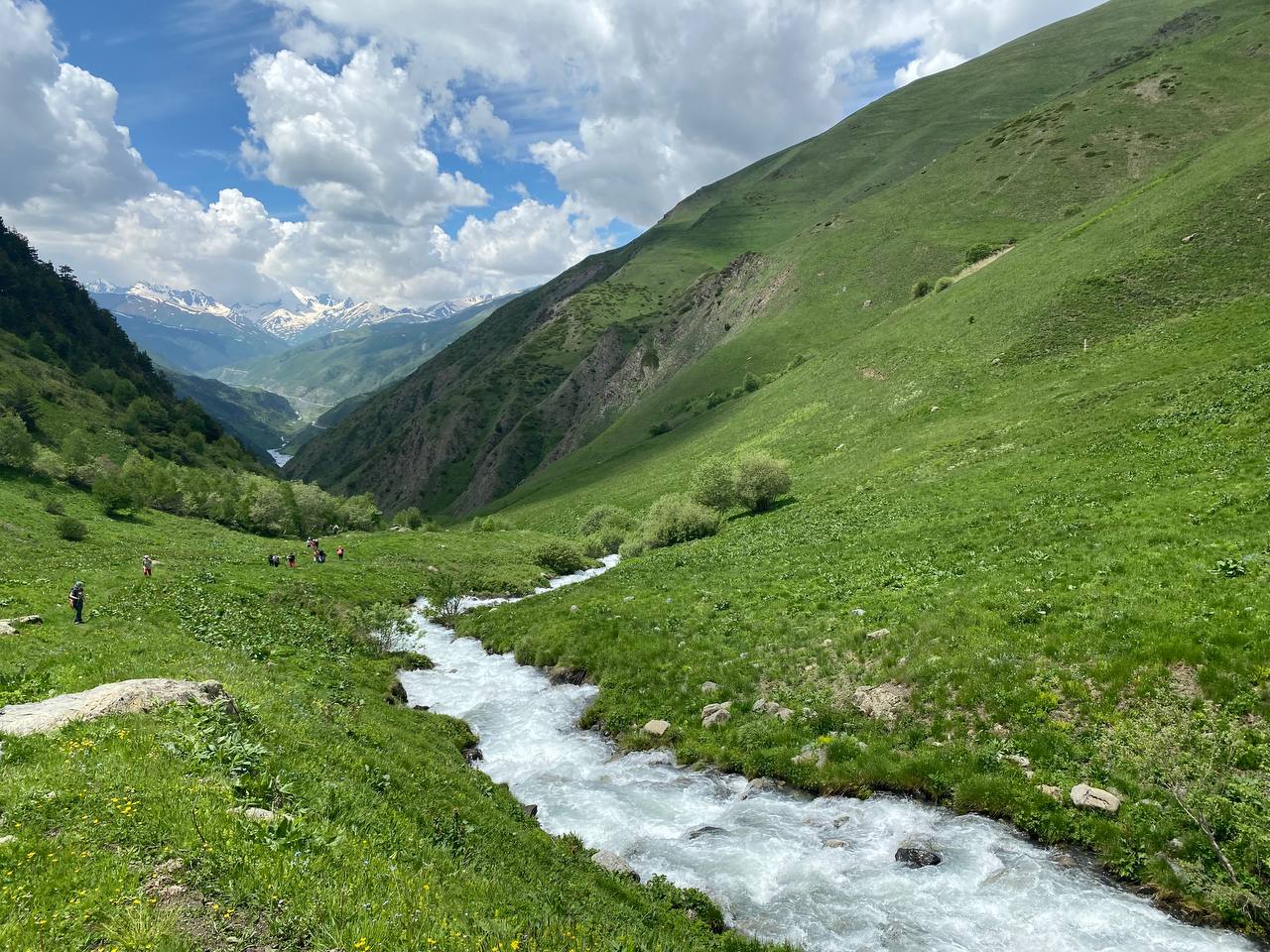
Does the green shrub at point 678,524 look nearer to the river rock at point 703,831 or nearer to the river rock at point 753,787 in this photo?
the river rock at point 753,787

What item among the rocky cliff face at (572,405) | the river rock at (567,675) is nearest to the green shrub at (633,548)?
the river rock at (567,675)

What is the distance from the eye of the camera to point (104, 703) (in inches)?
523

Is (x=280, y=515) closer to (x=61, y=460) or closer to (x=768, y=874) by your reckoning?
(x=61, y=460)

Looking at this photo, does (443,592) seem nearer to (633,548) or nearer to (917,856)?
(633,548)

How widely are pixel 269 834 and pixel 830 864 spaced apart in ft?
41.5

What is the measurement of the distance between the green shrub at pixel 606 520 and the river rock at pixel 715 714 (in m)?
44.4

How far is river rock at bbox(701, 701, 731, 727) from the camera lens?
21688mm

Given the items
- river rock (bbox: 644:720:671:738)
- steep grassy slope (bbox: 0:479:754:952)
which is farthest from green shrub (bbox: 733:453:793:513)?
steep grassy slope (bbox: 0:479:754:952)

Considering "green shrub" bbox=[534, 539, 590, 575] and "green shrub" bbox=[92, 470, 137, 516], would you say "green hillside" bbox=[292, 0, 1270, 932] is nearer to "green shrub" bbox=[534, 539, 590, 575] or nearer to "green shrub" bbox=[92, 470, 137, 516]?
"green shrub" bbox=[534, 539, 590, 575]

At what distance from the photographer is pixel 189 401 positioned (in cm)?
15650

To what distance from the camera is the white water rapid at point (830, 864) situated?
1221 cm

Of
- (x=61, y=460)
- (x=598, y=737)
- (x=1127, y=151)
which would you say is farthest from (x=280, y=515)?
(x=1127, y=151)

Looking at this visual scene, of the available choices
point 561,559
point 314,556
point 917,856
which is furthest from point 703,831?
point 314,556

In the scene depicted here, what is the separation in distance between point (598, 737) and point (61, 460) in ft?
255
